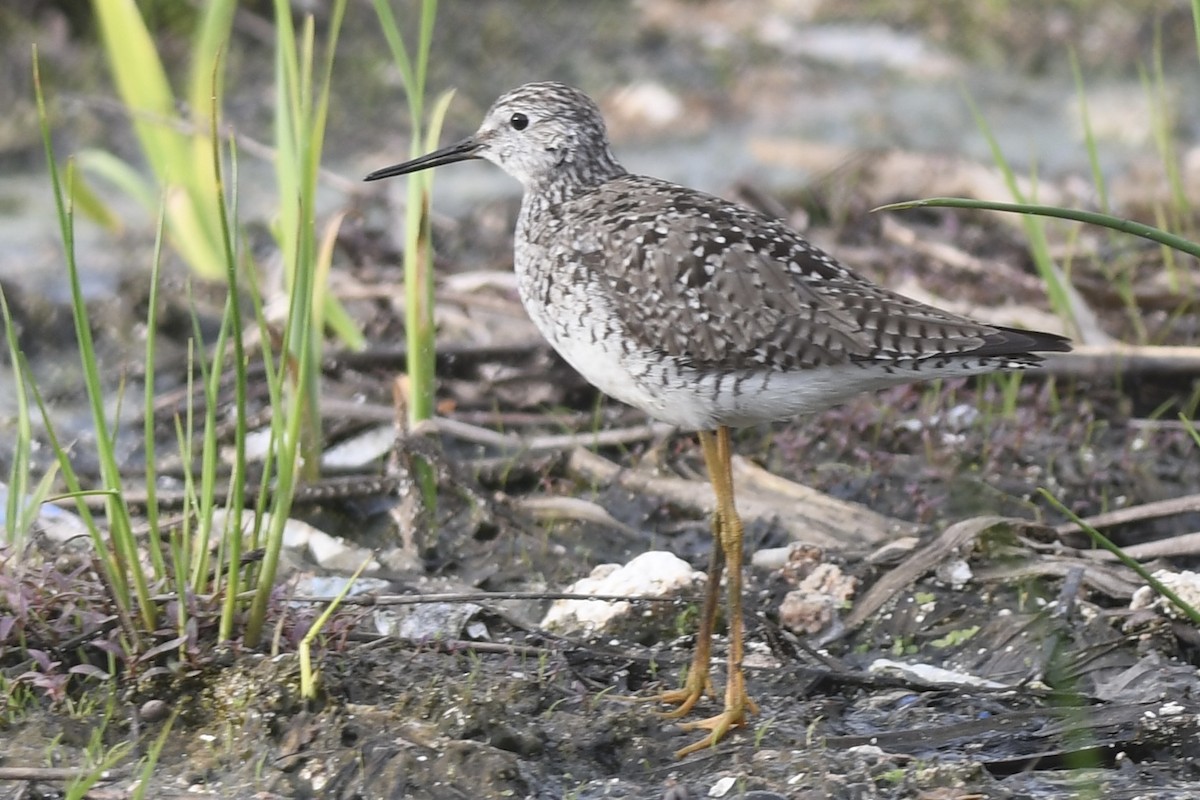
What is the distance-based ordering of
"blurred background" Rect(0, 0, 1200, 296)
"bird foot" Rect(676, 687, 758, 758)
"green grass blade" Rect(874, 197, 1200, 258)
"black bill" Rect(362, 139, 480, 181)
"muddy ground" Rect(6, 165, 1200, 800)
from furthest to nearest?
"blurred background" Rect(0, 0, 1200, 296) < "black bill" Rect(362, 139, 480, 181) < "bird foot" Rect(676, 687, 758, 758) < "muddy ground" Rect(6, 165, 1200, 800) < "green grass blade" Rect(874, 197, 1200, 258)

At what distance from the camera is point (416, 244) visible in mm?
4707

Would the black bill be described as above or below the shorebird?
above

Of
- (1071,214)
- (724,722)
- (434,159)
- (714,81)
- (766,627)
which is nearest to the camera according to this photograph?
(1071,214)

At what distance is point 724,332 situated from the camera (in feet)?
12.8

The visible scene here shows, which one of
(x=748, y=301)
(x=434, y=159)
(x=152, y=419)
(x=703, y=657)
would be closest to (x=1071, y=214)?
(x=748, y=301)

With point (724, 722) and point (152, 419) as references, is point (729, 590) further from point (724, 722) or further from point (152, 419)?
point (152, 419)

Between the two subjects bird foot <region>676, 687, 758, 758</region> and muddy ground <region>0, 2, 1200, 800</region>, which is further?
bird foot <region>676, 687, 758, 758</region>

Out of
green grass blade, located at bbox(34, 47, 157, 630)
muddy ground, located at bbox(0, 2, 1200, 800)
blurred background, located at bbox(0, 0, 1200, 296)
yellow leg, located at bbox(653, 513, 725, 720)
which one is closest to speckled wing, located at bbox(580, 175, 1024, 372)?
yellow leg, located at bbox(653, 513, 725, 720)

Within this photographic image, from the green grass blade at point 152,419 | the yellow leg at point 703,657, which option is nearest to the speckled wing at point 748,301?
the yellow leg at point 703,657

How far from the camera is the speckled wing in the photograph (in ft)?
12.6

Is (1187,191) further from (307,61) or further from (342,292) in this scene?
(307,61)

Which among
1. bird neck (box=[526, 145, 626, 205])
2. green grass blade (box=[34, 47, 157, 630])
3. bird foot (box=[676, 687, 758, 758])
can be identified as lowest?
bird foot (box=[676, 687, 758, 758])

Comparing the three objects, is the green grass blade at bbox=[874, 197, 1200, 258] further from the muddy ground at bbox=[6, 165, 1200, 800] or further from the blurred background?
the blurred background

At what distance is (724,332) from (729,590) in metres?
0.67
